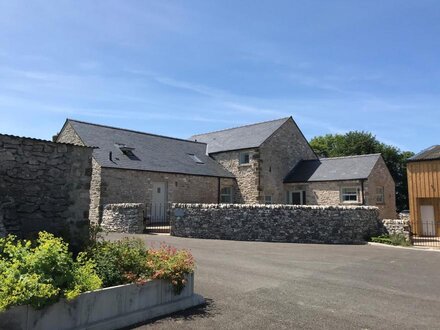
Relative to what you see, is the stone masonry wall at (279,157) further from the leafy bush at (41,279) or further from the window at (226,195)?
the leafy bush at (41,279)

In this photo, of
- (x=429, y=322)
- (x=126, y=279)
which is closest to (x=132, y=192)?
(x=126, y=279)

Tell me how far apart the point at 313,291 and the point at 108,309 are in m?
4.48

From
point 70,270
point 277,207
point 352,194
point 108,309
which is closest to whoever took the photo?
point 70,270

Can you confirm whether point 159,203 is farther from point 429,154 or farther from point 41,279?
point 41,279

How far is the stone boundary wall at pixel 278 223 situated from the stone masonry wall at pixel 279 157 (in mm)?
8785

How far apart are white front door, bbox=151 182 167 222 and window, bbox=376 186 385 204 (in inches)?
561

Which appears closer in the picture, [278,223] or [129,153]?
[278,223]

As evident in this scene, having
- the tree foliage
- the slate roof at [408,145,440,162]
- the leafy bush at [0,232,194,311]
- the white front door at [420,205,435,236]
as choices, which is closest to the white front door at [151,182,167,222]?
the slate roof at [408,145,440,162]

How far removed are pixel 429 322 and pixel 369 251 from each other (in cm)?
851

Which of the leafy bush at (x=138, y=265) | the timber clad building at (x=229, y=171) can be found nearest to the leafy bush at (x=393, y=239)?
the timber clad building at (x=229, y=171)

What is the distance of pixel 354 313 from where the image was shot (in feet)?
21.2

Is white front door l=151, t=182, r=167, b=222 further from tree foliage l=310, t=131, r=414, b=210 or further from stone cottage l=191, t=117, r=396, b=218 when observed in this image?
tree foliage l=310, t=131, r=414, b=210

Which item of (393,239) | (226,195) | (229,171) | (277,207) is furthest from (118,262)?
(229,171)

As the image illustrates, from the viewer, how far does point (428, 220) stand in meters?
20.9
